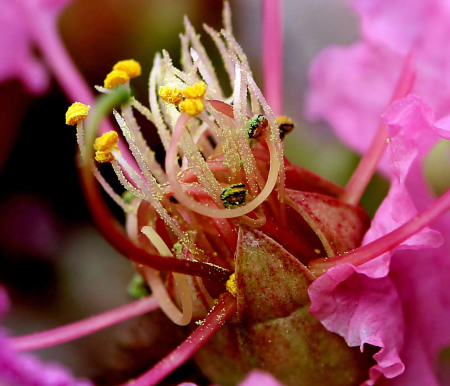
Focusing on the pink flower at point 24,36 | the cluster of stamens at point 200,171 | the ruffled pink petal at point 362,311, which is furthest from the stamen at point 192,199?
the pink flower at point 24,36

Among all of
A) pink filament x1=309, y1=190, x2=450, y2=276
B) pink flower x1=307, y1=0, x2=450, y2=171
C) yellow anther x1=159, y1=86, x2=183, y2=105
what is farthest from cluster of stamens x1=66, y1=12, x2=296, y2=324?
pink flower x1=307, y1=0, x2=450, y2=171

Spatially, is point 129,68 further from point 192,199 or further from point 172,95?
point 192,199

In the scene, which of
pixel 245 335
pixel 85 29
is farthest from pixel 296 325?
pixel 85 29

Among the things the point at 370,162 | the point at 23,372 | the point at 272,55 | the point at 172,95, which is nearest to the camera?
the point at 23,372

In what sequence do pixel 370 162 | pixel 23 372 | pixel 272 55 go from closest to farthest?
pixel 23 372, pixel 370 162, pixel 272 55

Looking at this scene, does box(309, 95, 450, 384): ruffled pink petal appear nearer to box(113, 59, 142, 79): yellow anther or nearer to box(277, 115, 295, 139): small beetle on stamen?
box(277, 115, 295, 139): small beetle on stamen

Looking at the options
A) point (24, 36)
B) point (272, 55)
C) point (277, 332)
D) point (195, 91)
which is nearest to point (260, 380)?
point (277, 332)

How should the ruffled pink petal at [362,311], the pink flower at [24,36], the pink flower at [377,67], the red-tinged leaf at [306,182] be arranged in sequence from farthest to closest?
the pink flower at [24,36], the pink flower at [377,67], the red-tinged leaf at [306,182], the ruffled pink petal at [362,311]

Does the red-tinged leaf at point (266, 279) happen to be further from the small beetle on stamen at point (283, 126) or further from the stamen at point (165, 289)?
the small beetle on stamen at point (283, 126)
